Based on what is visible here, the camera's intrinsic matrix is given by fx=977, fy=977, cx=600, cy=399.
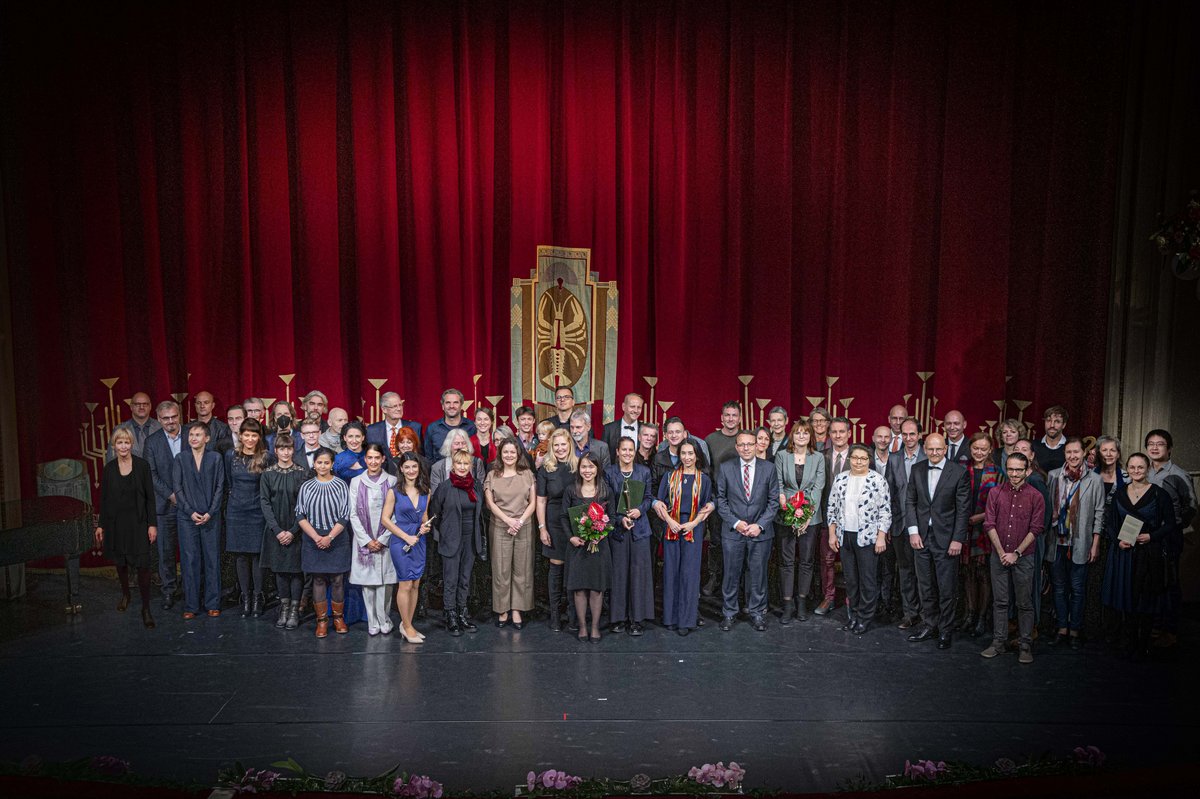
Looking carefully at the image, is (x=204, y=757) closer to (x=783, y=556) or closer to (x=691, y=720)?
(x=691, y=720)

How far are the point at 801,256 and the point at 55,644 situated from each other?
8.05m

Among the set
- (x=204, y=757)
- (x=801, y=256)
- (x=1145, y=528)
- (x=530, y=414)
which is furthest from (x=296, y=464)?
(x=1145, y=528)

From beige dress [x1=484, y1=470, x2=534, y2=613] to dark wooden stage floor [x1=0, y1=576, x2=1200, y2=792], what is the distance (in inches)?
11.1

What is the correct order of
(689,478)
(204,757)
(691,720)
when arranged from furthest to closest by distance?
(689,478), (691,720), (204,757)

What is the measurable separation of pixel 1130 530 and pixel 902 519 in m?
1.69

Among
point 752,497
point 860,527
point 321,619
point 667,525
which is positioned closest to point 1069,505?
point 860,527

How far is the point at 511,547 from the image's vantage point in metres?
8.18

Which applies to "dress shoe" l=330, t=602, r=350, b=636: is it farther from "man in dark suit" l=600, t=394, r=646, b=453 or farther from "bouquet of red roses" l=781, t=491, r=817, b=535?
"bouquet of red roses" l=781, t=491, r=817, b=535

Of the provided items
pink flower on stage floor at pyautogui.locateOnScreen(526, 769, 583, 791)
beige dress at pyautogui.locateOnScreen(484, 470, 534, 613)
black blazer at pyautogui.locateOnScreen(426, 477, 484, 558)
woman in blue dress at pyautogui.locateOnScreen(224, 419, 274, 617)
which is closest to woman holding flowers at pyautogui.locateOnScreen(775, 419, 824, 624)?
beige dress at pyautogui.locateOnScreen(484, 470, 534, 613)

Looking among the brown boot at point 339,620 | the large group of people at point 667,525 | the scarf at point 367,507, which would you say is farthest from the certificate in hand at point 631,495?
the brown boot at point 339,620

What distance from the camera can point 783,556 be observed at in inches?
333

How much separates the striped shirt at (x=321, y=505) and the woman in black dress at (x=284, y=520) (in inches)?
7.5

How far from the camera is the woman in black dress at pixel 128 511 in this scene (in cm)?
821

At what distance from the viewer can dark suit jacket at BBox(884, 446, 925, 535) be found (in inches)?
321
